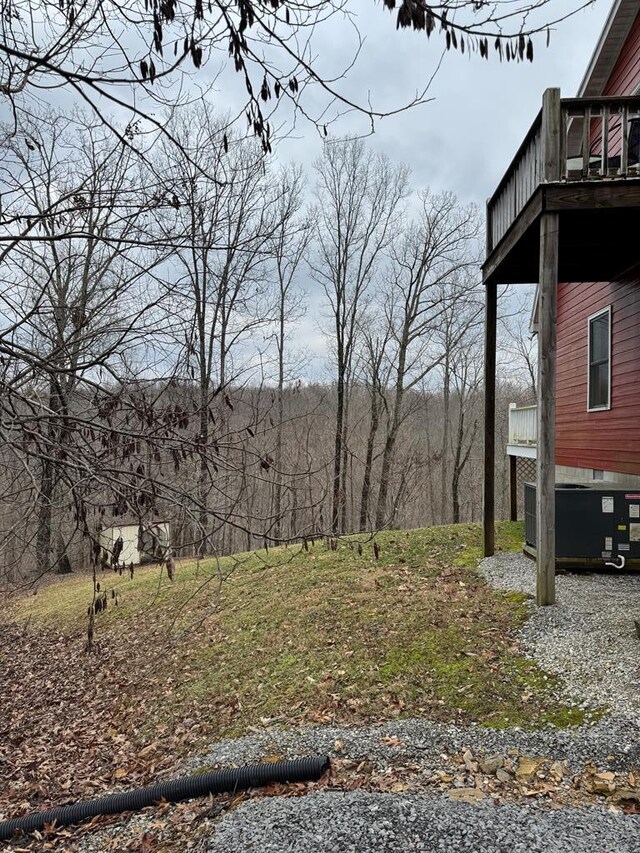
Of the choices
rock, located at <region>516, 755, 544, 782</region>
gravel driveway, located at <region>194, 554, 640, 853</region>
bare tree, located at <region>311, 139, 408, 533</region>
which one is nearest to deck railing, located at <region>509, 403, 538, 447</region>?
gravel driveway, located at <region>194, 554, 640, 853</region>

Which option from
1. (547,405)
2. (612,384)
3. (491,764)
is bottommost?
(491,764)

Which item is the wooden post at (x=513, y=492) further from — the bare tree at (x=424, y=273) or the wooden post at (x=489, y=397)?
the bare tree at (x=424, y=273)

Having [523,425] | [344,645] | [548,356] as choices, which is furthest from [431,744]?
[523,425]

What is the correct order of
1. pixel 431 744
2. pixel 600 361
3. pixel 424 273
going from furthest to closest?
1. pixel 424 273
2. pixel 600 361
3. pixel 431 744

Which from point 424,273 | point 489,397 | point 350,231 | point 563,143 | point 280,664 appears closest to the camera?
point 563,143

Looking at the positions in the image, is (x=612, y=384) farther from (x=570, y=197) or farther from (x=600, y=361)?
(x=570, y=197)

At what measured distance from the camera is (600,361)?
9.30 m

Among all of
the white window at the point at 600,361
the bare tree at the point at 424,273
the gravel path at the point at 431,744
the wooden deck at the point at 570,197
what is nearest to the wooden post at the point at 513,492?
the white window at the point at 600,361

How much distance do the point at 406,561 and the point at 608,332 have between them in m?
4.82

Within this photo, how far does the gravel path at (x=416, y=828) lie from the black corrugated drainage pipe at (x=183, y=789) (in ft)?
1.27

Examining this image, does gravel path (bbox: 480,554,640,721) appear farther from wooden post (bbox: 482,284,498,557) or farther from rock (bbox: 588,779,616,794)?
wooden post (bbox: 482,284,498,557)

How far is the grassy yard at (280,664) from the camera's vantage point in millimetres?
4758

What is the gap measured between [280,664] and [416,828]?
10.3 feet

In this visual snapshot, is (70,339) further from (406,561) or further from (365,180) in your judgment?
(365,180)
